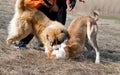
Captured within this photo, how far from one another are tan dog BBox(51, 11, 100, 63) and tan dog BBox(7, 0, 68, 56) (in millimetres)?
185

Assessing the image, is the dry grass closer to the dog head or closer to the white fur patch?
the dog head

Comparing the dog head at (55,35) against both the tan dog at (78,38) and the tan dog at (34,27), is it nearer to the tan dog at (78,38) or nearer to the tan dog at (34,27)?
the tan dog at (34,27)

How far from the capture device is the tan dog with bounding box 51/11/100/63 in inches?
312

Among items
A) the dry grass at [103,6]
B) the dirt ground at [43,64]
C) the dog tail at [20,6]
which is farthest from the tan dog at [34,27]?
the dry grass at [103,6]

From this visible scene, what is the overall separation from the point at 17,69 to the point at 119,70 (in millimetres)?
2349

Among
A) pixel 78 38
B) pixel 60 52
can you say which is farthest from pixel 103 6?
pixel 60 52

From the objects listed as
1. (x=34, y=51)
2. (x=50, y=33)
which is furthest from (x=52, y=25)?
(x=34, y=51)

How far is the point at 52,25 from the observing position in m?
8.05

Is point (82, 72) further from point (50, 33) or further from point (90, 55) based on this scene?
point (90, 55)

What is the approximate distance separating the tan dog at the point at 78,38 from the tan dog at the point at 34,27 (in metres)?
0.19

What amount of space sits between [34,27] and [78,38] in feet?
3.31

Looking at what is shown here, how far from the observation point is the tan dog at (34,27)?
26.0 feet

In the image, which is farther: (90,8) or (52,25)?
(90,8)

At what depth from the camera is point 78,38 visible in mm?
8219
